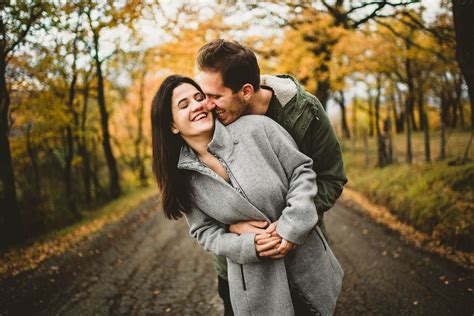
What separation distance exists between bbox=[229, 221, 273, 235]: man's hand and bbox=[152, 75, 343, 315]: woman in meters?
0.03

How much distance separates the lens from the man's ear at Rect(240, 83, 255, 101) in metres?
2.06

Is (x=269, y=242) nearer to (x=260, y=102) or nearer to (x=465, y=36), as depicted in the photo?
(x=260, y=102)

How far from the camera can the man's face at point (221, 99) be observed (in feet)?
6.79

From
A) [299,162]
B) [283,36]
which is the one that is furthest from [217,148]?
[283,36]

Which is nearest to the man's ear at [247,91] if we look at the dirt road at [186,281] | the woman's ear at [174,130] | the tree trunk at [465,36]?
the woman's ear at [174,130]

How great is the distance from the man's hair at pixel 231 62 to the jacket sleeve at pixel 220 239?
2.71 feet

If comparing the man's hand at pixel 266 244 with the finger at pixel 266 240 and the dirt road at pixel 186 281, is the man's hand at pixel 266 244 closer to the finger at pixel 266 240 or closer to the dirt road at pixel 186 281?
the finger at pixel 266 240

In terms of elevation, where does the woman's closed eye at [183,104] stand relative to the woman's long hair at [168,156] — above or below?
above

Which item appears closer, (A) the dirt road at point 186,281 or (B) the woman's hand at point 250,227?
(B) the woman's hand at point 250,227

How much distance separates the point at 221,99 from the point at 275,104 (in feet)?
1.12

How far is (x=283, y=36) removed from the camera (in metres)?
10.3

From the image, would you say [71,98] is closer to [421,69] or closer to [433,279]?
[433,279]

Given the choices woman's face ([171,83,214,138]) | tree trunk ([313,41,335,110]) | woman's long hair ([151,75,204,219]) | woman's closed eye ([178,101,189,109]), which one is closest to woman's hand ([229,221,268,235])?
woman's long hair ([151,75,204,219])

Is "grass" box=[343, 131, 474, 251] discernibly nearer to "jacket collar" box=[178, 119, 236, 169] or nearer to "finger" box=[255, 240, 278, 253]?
"finger" box=[255, 240, 278, 253]
